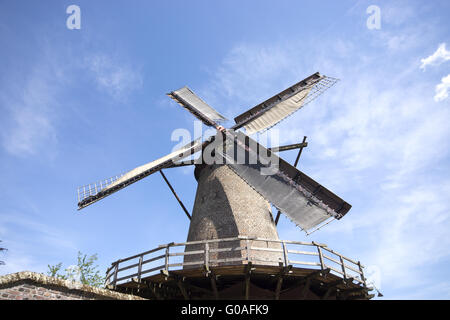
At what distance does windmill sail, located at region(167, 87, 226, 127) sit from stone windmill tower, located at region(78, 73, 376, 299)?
0.05m

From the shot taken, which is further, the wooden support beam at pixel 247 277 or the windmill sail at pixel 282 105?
the windmill sail at pixel 282 105

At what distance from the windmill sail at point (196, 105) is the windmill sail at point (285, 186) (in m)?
2.19

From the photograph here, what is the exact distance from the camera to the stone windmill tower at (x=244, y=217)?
8.96 metres

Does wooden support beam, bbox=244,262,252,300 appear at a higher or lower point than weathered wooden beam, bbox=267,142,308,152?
lower

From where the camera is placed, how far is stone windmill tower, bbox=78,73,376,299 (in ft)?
29.4

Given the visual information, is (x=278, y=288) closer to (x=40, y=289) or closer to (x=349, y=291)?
(x=349, y=291)

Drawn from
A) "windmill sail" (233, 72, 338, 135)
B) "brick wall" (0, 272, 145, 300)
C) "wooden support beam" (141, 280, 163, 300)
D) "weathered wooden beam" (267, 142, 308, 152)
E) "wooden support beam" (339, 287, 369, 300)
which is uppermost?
"windmill sail" (233, 72, 338, 135)

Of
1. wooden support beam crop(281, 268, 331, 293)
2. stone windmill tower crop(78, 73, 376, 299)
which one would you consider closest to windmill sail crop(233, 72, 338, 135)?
stone windmill tower crop(78, 73, 376, 299)

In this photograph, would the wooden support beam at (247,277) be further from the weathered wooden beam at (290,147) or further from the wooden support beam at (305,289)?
the weathered wooden beam at (290,147)

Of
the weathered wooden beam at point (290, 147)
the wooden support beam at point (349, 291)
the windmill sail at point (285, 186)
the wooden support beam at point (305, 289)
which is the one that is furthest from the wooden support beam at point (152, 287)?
the weathered wooden beam at point (290, 147)

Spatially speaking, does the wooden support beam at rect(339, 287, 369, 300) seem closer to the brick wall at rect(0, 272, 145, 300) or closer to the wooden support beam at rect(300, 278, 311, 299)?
the wooden support beam at rect(300, 278, 311, 299)

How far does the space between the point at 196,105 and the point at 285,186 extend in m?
6.45
